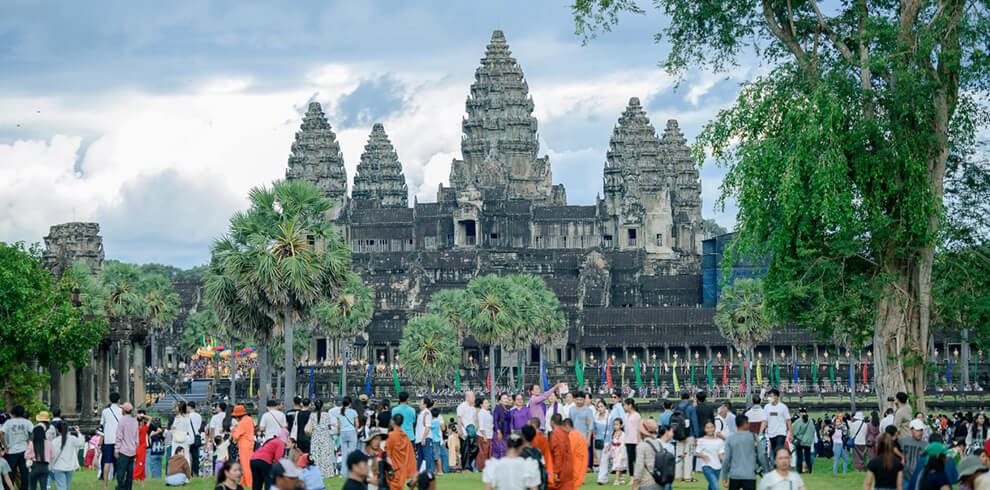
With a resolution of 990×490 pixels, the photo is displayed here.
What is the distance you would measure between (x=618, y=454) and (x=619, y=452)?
2.0 inches

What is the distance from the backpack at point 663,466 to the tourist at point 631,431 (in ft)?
22.0

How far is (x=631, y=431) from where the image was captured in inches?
1296

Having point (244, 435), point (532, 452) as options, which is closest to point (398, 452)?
point (532, 452)

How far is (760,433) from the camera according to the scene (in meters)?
33.0

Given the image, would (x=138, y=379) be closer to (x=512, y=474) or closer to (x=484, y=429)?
(x=484, y=429)

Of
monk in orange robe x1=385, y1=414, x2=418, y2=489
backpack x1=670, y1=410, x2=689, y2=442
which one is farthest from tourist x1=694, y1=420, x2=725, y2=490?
monk in orange robe x1=385, y1=414, x2=418, y2=489

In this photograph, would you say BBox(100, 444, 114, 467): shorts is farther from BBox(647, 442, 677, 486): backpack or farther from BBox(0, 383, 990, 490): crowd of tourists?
BBox(647, 442, 677, 486): backpack

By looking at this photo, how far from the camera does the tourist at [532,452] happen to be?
2323 centimetres

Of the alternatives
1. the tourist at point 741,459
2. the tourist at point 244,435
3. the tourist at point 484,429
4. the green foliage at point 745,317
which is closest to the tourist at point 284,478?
the tourist at point 741,459

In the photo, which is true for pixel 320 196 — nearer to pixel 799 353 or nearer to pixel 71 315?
pixel 71 315

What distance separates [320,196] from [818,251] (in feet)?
55.3

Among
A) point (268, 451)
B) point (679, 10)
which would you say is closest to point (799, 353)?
point (679, 10)

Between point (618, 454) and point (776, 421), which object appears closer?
point (776, 421)

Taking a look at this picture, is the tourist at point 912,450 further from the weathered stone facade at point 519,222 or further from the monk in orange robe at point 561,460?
the weathered stone facade at point 519,222
